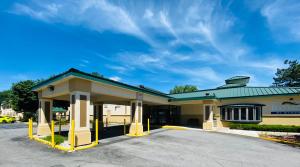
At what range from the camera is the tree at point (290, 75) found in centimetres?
5678

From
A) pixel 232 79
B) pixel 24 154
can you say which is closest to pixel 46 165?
pixel 24 154

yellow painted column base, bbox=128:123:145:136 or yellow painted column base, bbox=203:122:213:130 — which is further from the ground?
yellow painted column base, bbox=128:123:145:136

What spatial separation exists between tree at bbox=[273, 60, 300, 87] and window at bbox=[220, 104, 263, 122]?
4150 cm

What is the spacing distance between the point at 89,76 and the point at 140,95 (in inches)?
296

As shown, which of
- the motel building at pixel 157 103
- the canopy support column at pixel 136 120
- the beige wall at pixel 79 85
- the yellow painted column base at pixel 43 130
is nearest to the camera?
the beige wall at pixel 79 85

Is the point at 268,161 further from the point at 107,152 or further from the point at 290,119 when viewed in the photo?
the point at 290,119

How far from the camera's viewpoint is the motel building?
1289cm

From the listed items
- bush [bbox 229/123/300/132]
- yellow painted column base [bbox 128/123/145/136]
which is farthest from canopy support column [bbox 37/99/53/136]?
bush [bbox 229/123/300/132]

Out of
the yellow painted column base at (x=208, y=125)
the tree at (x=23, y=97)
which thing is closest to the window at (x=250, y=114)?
the yellow painted column base at (x=208, y=125)

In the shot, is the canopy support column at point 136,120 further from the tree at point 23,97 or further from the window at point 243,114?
the tree at point 23,97

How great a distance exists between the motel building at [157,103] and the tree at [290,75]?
3194 cm

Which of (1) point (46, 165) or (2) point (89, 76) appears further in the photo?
(2) point (89, 76)

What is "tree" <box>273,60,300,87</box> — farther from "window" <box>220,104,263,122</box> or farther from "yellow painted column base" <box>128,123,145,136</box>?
"yellow painted column base" <box>128,123,145,136</box>

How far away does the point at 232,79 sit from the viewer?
1483 inches
